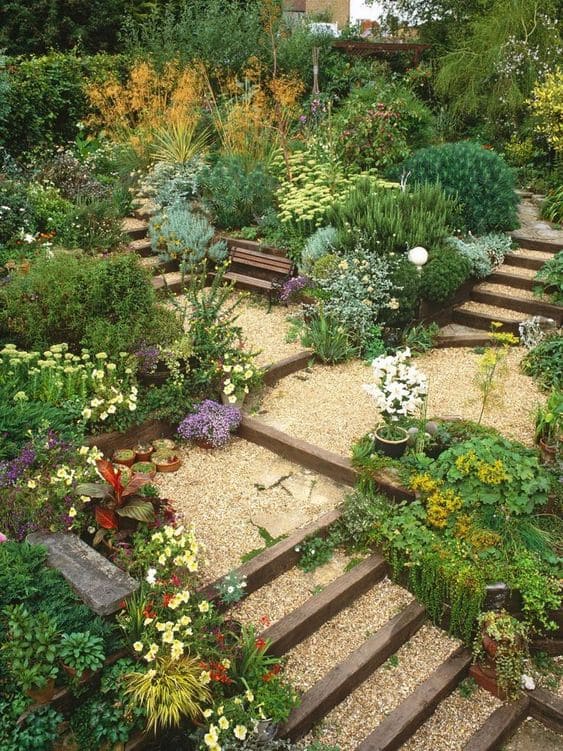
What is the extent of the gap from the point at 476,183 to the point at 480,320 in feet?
7.20

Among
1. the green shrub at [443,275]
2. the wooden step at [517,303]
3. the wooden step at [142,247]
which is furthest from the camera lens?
the wooden step at [142,247]

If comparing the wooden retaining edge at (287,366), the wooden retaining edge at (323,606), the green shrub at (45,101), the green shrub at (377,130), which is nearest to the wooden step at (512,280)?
the green shrub at (377,130)

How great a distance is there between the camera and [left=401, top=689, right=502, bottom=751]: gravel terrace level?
4.10 m

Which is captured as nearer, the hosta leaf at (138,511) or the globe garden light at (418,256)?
the hosta leaf at (138,511)

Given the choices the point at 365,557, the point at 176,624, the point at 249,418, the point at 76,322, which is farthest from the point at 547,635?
the point at 76,322

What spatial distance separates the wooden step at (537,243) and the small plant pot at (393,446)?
17.6 feet

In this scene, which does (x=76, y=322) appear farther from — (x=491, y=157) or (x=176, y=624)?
(x=491, y=157)

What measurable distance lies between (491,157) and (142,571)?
26.3 feet

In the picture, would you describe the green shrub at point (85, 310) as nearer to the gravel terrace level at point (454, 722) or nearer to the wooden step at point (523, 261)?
the gravel terrace level at point (454, 722)

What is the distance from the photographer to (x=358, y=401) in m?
6.89

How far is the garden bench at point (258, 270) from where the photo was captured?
9.05 meters

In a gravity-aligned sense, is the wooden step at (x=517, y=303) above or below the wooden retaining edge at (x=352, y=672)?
above

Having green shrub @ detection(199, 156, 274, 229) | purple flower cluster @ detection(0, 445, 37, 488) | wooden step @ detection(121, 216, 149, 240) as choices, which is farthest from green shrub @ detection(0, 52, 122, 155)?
purple flower cluster @ detection(0, 445, 37, 488)

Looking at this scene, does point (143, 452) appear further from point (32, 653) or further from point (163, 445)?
point (32, 653)
